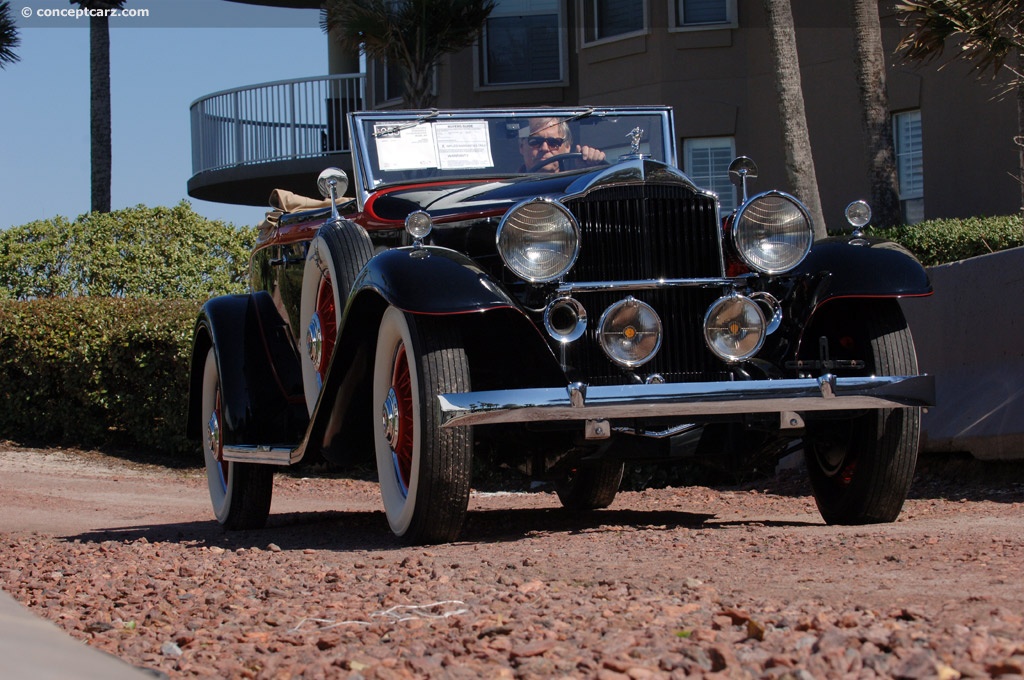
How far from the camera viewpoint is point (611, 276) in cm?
504

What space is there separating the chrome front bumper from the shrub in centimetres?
1137

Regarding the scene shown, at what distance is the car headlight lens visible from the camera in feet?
16.0

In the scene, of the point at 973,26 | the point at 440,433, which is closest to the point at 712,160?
the point at 973,26

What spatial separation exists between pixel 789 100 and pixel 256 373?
7.51m

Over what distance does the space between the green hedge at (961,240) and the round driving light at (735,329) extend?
21.1 feet

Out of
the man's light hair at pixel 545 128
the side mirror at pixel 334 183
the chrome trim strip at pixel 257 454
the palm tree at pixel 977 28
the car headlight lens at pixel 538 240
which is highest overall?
the palm tree at pixel 977 28

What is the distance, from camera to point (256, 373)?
6691 millimetres

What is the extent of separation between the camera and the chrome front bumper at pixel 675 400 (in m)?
4.48

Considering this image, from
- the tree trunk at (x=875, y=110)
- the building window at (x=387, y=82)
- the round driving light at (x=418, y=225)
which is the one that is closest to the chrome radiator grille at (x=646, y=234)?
the round driving light at (x=418, y=225)

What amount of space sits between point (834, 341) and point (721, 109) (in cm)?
1106

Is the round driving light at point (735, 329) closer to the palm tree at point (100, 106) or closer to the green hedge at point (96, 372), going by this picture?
the green hedge at point (96, 372)

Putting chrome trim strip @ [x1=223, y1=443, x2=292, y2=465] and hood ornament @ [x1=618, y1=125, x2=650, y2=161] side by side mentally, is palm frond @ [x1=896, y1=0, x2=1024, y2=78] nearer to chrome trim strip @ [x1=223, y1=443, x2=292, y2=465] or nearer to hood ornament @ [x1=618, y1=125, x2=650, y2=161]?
hood ornament @ [x1=618, y1=125, x2=650, y2=161]

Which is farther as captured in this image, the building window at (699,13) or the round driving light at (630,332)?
the building window at (699,13)

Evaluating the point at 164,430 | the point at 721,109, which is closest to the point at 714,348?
the point at 164,430
